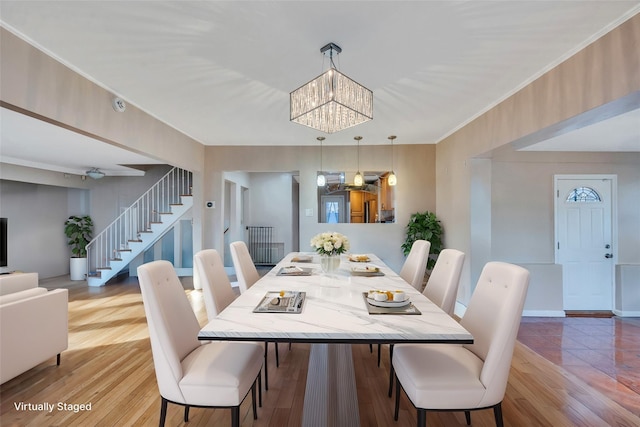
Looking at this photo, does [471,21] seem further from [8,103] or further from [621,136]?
[621,136]

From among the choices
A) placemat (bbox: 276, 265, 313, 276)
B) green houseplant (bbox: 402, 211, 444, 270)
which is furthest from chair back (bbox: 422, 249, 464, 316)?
green houseplant (bbox: 402, 211, 444, 270)

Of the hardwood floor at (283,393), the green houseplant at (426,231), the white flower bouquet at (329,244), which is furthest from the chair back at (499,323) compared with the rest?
the green houseplant at (426,231)

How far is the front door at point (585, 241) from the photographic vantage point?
4508mm

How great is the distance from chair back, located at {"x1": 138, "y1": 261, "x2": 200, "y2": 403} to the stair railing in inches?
218

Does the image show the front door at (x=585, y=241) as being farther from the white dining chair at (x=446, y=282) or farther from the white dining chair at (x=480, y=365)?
the white dining chair at (x=480, y=365)

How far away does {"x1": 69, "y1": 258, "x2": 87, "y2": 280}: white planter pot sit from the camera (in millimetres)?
6434

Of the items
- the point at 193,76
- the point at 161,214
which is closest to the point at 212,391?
the point at 193,76

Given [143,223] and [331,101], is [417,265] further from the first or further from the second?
[143,223]

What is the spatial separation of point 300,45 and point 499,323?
2.18 m

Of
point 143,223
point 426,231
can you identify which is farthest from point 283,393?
point 143,223

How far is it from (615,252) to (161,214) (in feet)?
26.4

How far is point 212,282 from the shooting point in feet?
6.94

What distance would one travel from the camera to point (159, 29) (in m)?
2.03

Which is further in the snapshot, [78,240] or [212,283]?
[78,240]
